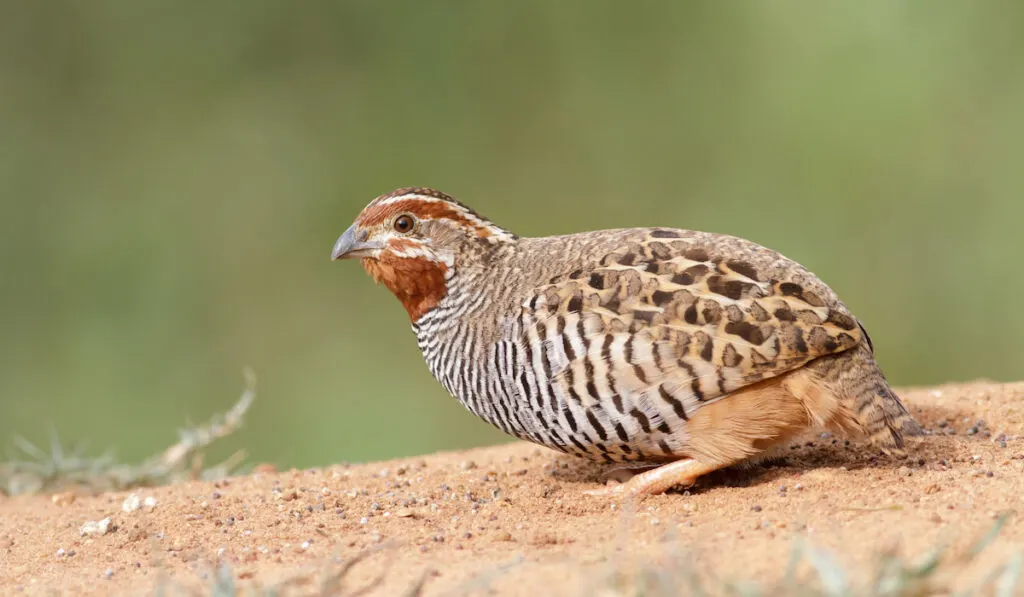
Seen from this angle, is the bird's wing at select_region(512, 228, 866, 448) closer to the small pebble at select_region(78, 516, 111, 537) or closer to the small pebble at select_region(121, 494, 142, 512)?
the small pebble at select_region(78, 516, 111, 537)

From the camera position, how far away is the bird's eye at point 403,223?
5.83 metres

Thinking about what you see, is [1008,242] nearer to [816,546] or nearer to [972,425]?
[972,425]

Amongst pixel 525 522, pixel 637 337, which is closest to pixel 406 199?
pixel 637 337

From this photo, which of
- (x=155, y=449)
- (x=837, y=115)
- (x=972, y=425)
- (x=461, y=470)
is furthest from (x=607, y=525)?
(x=837, y=115)

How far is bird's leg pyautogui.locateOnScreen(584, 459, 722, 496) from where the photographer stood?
5008mm

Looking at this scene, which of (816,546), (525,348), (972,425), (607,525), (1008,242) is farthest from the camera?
(1008,242)

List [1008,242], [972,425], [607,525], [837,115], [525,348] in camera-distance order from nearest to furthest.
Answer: [607,525]
[525,348]
[972,425]
[1008,242]
[837,115]

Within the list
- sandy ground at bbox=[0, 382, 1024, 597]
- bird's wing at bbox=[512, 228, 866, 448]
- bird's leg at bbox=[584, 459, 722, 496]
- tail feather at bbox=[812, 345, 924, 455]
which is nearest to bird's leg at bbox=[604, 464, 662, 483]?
sandy ground at bbox=[0, 382, 1024, 597]

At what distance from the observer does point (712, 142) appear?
500 inches

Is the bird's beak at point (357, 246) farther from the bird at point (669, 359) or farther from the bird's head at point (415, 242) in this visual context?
the bird at point (669, 359)

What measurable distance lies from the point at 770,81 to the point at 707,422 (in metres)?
8.85

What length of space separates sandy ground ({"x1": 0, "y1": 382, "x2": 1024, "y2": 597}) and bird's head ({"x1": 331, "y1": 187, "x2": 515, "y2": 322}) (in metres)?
1.09

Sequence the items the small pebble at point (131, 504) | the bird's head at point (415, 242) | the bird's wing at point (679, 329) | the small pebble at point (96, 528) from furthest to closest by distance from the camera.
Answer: the bird's head at point (415, 242) → the small pebble at point (131, 504) → the small pebble at point (96, 528) → the bird's wing at point (679, 329)

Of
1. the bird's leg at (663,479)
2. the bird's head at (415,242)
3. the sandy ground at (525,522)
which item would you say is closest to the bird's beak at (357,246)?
the bird's head at (415,242)
